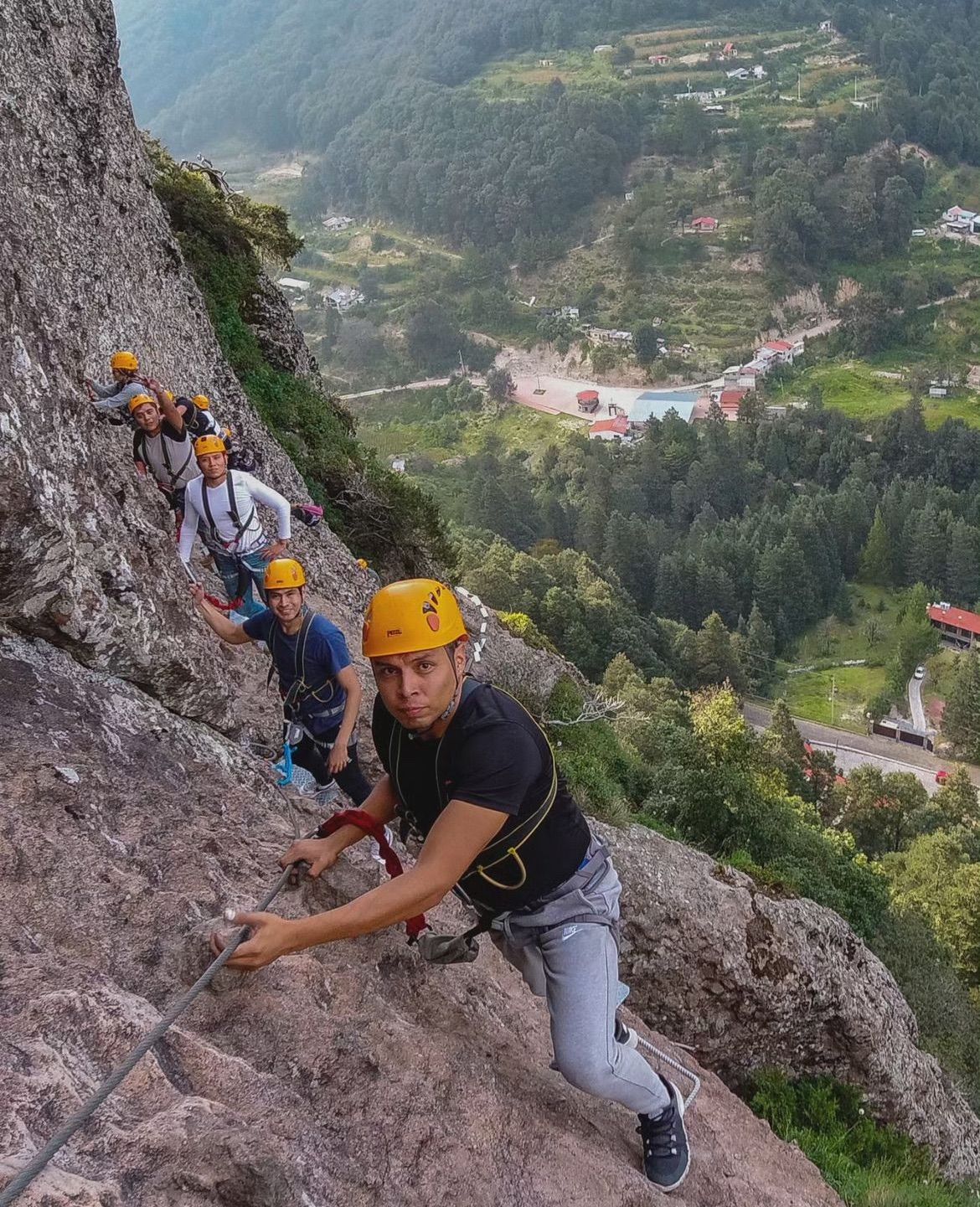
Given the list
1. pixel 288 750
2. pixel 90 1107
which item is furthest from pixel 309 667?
pixel 90 1107

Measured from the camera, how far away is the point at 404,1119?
381 cm

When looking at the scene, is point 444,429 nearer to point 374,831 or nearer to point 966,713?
point 966,713

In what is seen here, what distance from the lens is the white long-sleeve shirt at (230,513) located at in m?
7.31

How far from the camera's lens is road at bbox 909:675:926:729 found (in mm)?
66125

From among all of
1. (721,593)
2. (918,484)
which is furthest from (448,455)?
(918,484)

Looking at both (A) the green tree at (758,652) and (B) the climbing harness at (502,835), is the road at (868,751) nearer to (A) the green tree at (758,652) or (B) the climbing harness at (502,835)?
(A) the green tree at (758,652)

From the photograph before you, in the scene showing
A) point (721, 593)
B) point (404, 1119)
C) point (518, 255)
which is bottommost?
point (721, 593)

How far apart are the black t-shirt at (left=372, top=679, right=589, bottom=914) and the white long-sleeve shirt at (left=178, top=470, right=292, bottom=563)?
13.3 ft

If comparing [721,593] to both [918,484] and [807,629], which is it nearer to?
[807,629]

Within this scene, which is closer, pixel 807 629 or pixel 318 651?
pixel 318 651

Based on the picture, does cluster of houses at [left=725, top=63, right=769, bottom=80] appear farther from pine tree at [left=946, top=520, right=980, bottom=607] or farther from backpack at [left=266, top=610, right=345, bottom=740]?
backpack at [left=266, top=610, right=345, bottom=740]

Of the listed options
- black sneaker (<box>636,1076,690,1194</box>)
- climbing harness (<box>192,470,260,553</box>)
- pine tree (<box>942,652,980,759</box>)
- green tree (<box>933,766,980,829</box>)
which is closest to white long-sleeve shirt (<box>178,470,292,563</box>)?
climbing harness (<box>192,470,260,553</box>)

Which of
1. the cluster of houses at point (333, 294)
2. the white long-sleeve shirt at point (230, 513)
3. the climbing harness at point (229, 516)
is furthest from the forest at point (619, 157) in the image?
the climbing harness at point (229, 516)

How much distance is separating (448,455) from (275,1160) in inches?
4337
